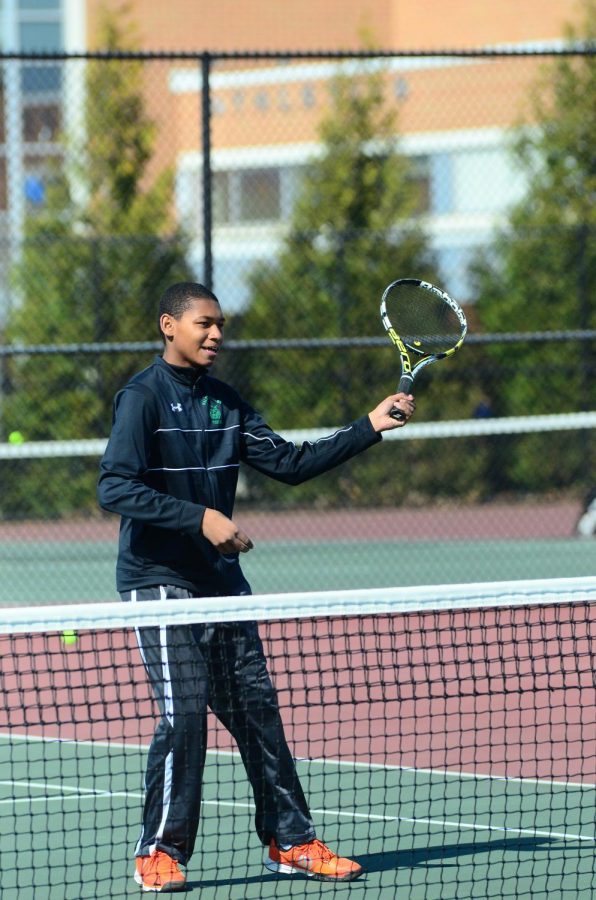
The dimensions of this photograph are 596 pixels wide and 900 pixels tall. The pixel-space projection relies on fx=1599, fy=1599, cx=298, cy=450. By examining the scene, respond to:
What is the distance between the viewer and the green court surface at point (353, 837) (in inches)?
168

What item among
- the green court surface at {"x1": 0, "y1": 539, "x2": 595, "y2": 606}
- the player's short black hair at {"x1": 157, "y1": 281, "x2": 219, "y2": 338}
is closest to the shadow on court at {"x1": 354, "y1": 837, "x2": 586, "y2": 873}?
the player's short black hair at {"x1": 157, "y1": 281, "x2": 219, "y2": 338}

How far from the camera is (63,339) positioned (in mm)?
13508

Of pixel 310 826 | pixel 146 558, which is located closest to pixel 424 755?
pixel 310 826

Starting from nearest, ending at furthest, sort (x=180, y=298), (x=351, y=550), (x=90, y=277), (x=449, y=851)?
(x=180, y=298)
(x=449, y=851)
(x=351, y=550)
(x=90, y=277)

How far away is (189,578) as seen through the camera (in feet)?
14.4

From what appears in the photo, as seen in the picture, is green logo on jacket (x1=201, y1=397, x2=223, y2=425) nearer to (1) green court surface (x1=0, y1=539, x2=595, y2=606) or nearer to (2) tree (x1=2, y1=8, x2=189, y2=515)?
(1) green court surface (x1=0, y1=539, x2=595, y2=606)

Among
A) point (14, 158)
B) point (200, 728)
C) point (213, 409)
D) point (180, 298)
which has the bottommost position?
point (200, 728)

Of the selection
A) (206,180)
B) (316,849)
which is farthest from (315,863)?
(206,180)

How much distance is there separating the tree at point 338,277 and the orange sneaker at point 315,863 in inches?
346

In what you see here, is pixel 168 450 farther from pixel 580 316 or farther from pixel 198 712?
pixel 580 316

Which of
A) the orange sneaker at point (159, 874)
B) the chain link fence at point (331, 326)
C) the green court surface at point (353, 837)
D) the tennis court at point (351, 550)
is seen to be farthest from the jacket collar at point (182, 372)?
the chain link fence at point (331, 326)

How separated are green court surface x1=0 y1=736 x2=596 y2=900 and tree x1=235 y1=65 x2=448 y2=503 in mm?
7913

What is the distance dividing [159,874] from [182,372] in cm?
136

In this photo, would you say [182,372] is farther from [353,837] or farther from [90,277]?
[90,277]
